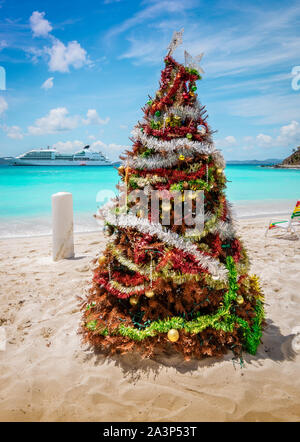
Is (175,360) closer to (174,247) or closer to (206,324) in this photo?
(206,324)

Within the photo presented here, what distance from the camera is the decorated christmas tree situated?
2.28m

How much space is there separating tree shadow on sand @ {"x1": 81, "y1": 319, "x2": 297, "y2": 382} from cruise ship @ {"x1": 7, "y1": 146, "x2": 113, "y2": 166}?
67.3 m

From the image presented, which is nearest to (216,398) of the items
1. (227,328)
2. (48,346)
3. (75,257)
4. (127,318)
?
(227,328)

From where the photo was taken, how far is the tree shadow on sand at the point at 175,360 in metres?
2.36

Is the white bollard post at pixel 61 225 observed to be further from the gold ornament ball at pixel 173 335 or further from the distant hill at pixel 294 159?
the distant hill at pixel 294 159

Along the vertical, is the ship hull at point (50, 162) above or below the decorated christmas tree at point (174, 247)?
above

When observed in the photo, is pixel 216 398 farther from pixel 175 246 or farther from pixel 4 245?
pixel 4 245

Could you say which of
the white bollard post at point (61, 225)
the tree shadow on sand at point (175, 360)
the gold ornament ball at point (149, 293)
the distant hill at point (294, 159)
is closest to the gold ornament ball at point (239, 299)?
the tree shadow on sand at point (175, 360)

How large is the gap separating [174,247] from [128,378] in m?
1.19

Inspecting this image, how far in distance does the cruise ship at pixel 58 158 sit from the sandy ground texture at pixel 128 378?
66.3 metres

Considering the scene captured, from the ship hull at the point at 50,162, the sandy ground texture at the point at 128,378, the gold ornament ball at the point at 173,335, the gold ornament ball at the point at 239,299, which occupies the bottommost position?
the sandy ground texture at the point at 128,378

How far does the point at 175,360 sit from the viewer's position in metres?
2.46

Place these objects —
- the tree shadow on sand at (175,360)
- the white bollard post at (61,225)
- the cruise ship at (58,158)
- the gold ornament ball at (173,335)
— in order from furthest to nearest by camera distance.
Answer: the cruise ship at (58,158), the white bollard post at (61,225), the tree shadow on sand at (175,360), the gold ornament ball at (173,335)
